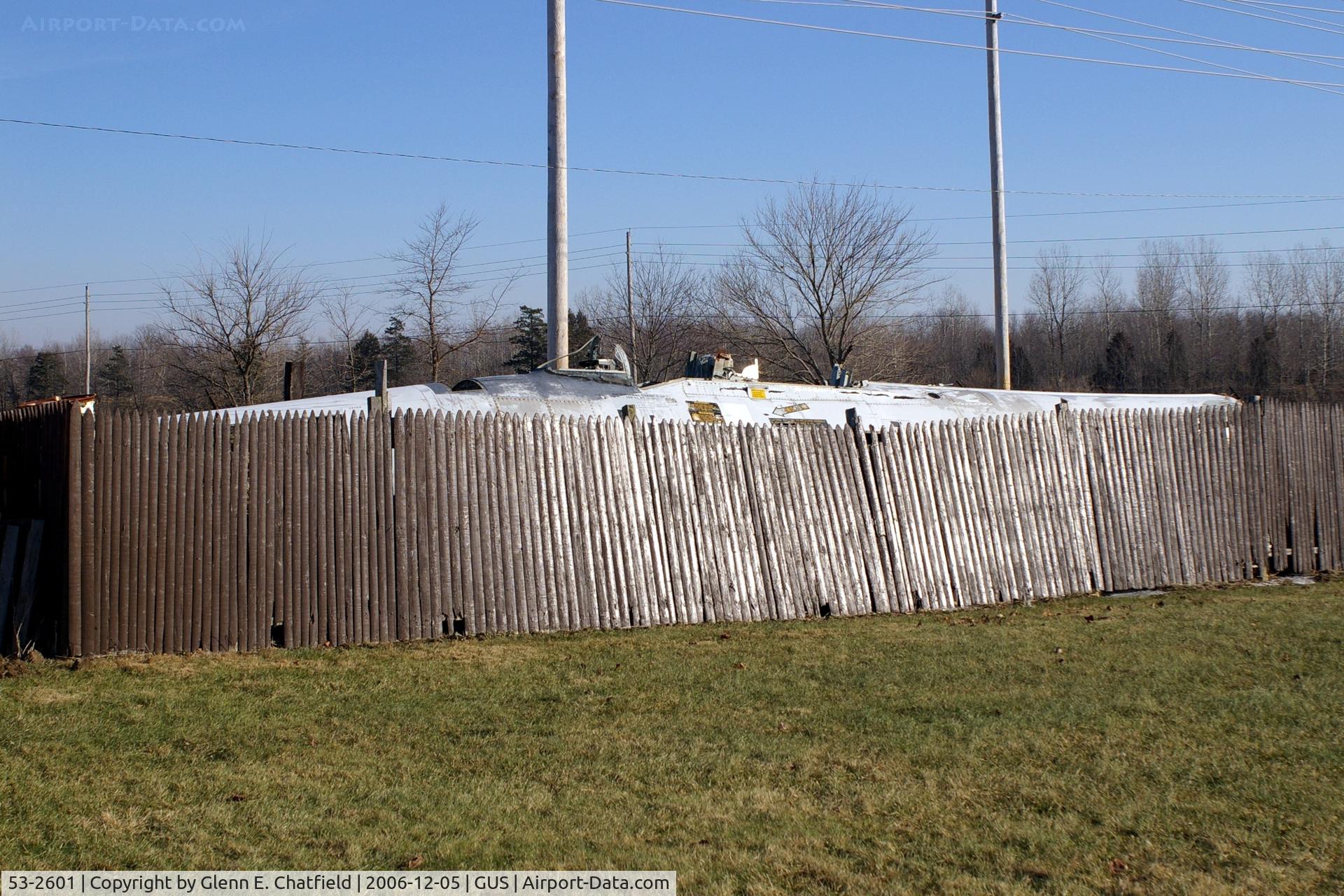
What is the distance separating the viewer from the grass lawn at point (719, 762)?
4391 mm

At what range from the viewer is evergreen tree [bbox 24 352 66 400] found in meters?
49.2

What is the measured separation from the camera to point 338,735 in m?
6.25

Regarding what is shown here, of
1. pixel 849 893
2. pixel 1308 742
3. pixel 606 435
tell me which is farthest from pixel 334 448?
pixel 1308 742

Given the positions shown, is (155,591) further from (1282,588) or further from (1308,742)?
(1282,588)

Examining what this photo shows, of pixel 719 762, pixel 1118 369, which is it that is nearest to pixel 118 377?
pixel 1118 369

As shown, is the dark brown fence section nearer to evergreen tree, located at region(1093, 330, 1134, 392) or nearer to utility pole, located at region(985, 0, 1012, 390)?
utility pole, located at region(985, 0, 1012, 390)

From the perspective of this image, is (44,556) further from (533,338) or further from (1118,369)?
(1118,369)

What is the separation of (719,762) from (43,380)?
52622mm

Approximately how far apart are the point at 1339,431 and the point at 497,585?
11519 mm

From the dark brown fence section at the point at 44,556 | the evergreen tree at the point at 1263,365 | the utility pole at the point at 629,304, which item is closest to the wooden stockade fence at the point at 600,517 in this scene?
the dark brown fence section at the point at 44,556

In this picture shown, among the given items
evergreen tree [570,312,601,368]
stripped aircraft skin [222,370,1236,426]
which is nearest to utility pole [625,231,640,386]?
evergreen tree [570,312,601,368]

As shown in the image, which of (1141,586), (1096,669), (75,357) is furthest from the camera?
(75,357)

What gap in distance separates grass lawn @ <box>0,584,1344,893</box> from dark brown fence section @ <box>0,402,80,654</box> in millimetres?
408

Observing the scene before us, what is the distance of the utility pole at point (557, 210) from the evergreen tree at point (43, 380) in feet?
142
